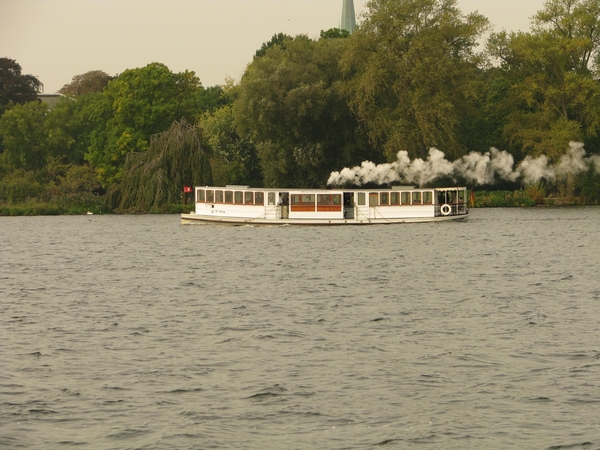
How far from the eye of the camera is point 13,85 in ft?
397

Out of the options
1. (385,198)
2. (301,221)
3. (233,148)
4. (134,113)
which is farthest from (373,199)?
(134,113)

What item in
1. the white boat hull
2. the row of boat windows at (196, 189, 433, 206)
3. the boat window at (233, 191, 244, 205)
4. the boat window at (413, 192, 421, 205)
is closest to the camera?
the white boat hull

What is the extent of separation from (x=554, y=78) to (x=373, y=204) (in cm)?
3292

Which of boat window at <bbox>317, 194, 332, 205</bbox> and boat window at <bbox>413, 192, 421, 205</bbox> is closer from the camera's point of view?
boat window at <bbox>317, 194, 332, 205</bbox>

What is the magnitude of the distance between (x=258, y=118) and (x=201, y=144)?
7292 millimetres

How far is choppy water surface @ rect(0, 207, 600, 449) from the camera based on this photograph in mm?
20109

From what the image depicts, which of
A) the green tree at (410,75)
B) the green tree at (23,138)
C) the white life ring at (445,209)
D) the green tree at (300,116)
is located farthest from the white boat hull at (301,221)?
the green tree at (23,138)

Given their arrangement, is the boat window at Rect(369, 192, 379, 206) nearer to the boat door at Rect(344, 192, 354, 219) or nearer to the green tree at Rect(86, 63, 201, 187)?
the boat door at Rect(344, 192, 354, 219)

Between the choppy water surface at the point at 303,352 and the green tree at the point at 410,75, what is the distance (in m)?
38.5

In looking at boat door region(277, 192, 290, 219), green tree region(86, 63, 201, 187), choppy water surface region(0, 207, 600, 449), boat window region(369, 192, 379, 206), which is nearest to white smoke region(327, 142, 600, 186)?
boat window region(369, 192, 379, 206)

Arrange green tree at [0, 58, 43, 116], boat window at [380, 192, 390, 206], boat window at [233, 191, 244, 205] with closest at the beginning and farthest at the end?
boat window at [380, 192, 390, 206] → boat window at [233, 191, 244, 205] → green tree at [0, 58, 43, 116]

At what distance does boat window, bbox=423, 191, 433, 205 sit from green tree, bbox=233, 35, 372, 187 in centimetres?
1971

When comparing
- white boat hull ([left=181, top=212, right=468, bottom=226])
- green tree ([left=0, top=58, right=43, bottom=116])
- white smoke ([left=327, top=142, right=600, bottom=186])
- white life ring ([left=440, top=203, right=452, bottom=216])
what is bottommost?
white boat hull ([left=181, top=212, right=468, bottom=226])

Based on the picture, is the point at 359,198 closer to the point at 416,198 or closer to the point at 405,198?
the point at 405,198
